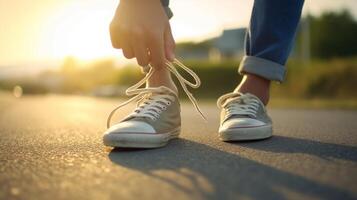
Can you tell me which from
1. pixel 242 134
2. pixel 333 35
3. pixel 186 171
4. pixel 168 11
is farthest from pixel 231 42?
pixel 186 171

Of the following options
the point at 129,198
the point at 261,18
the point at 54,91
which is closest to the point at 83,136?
the point at 261,18

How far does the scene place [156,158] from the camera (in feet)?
4.49

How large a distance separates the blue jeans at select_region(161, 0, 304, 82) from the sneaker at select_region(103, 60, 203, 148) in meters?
0.42

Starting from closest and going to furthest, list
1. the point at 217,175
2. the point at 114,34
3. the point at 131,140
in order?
the point at 217,175, the point at 131,140, the point at 114,34

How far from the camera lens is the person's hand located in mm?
1615

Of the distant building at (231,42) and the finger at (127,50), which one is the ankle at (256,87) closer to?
the finger at (127,50)

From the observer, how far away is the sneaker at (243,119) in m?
1.70

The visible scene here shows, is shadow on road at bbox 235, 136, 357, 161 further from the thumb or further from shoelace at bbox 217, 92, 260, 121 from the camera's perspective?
the thumb

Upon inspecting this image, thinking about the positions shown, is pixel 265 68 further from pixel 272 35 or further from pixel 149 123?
pixel 149 123

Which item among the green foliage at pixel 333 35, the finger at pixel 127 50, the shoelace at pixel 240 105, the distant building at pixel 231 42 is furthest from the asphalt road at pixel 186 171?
the green foliage at pixel 333 35

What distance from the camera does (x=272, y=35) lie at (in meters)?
1.98

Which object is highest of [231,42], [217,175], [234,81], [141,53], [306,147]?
[141,53]

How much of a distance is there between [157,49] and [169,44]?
6cm

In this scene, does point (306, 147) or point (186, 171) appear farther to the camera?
point (306, 147)
